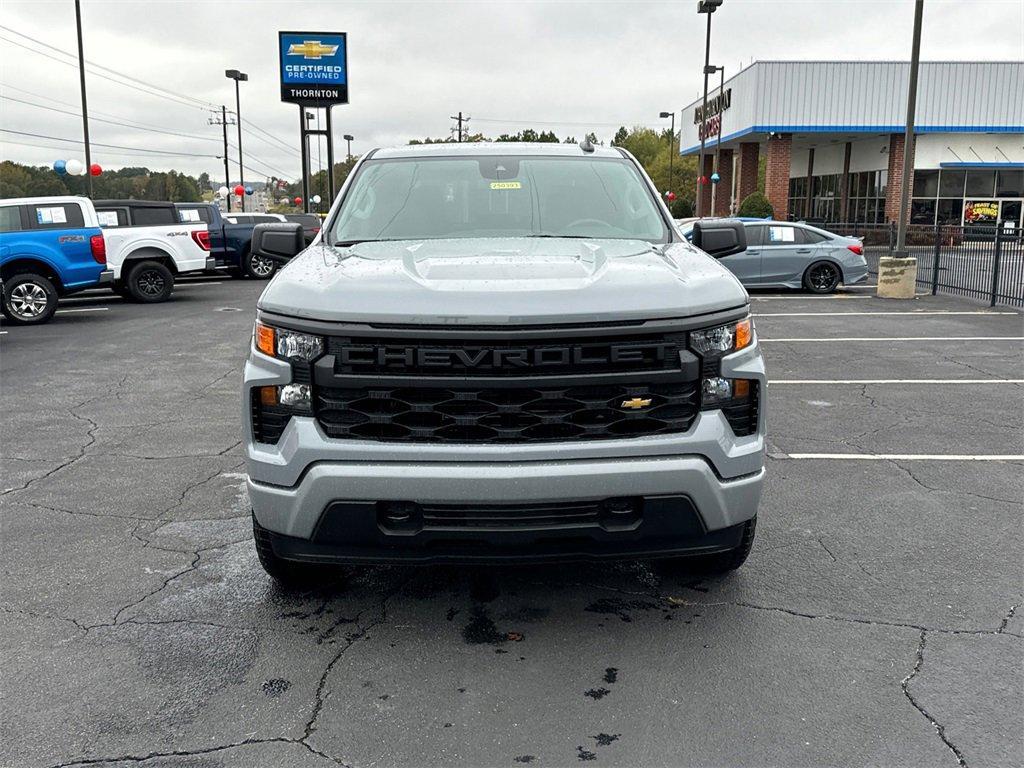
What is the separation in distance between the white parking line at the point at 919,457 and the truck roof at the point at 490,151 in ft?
8.75

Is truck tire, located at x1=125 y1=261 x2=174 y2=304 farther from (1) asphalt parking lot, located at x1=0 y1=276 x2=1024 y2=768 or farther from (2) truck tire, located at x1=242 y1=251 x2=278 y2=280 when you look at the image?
(1) asphalt parking lot, located at x1=0 y1=276 x2=1024 y2=768

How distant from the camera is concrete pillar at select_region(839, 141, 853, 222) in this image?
40.9 m

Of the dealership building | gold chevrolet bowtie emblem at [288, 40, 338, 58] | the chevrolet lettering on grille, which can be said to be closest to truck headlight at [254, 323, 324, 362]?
the chevrolet lettering on grille

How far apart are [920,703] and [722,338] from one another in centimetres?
145

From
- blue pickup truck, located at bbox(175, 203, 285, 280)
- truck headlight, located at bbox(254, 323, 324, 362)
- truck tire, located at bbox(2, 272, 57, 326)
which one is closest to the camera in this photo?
truck headlight, located at bbox(254, 323, 324, 362)

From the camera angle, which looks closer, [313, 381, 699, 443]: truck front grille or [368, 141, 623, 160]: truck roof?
[313, 381, 699, 443]: truck front grille

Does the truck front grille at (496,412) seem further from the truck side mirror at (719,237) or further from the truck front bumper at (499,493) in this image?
the truck side mirror at (719,237)

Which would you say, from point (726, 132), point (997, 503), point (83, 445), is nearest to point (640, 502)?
point (997, 503)

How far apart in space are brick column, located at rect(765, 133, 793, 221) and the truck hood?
35.1m

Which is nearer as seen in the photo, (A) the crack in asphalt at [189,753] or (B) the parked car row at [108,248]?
(A) the crack in asphalt at [189,753]

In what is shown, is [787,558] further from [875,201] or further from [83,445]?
[875,201]

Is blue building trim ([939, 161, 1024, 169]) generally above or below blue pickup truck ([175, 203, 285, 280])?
above

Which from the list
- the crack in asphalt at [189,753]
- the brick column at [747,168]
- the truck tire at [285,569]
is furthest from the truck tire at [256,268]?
the brick column at [747,168]

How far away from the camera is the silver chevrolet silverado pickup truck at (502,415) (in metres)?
3.28
